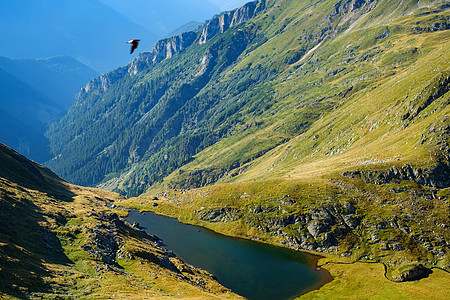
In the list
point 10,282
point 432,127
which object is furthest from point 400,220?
point 10,282

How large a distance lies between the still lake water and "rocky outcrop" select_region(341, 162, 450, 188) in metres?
54.4

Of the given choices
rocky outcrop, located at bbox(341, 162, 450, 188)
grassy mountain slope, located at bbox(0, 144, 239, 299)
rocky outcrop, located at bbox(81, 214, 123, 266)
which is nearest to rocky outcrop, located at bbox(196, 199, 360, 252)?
rocky outcrop, located at bbox(341, 162, 450, 188)

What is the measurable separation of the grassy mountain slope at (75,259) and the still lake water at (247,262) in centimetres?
1094

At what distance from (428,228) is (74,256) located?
13595cm

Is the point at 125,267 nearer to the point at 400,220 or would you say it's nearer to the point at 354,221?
the point at 354,221

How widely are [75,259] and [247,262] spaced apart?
71130 mm

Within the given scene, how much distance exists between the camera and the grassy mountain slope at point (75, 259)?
66625 millimetres

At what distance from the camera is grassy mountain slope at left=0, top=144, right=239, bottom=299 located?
219 ft

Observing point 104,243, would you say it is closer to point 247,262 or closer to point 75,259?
point 75,259

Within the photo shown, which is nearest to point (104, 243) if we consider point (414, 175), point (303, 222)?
point (303, 222)

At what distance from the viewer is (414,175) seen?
5871 inches

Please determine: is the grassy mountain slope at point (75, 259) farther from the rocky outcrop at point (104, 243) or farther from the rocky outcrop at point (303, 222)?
the rocky outcrop at point (303, 222)

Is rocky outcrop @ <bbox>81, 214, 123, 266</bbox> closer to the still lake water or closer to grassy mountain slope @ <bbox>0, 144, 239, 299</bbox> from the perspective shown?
grassy mountain slope @ <bbox>0, 144, 239, 299</bbox>

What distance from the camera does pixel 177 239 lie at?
527 feet
